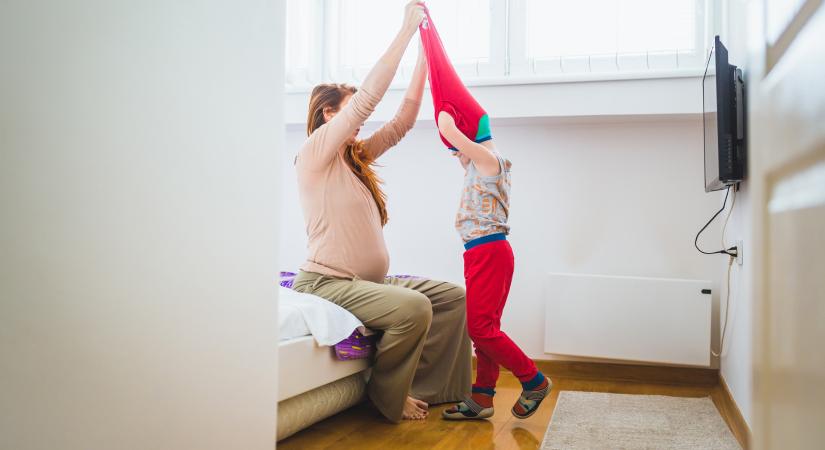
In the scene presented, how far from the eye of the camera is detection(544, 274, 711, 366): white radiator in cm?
306

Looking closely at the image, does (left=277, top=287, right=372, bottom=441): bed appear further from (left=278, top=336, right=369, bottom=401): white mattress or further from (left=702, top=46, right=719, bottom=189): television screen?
(left=702, top=46, right=719, bottom=189): television screen

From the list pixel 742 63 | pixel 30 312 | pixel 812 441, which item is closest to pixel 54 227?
pixel 30 312

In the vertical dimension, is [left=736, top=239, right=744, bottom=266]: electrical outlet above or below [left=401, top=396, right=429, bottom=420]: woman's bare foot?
above

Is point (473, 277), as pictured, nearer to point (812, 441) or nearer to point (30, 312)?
point (30, 312)

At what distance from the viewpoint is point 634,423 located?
2336mm

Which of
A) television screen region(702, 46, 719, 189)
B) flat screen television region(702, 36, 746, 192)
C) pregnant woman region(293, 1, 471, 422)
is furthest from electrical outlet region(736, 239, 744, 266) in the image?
pregnant woman region(293, 1, 471, 422)

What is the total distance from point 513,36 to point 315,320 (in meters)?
1.98

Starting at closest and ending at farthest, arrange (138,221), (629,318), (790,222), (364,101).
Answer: (790,222)
(138,221)
(364,101)
(629,318)

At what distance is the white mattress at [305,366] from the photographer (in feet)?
6.06

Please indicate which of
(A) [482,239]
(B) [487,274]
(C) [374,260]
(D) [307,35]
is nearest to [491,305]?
(B) [487,274]

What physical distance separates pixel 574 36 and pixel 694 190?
94cm

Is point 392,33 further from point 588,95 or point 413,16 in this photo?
point 413,16

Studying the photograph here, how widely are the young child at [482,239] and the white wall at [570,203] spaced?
1025 mm

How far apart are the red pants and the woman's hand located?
77 cm
